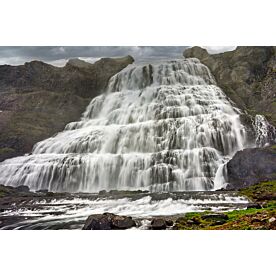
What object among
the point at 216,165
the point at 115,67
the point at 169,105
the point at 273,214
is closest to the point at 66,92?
the point at 115,67

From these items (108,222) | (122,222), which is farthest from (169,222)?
(108,222)

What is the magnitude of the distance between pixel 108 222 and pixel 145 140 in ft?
9.12

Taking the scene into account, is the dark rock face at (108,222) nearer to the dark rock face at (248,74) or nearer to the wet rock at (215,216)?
the wet rock at (215,216)

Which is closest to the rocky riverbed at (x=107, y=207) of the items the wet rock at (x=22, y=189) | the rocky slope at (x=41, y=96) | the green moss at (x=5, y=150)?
the wet rock at (x=22, y=189)

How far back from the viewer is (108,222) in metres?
7.51

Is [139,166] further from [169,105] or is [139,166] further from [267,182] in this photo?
[267,182]

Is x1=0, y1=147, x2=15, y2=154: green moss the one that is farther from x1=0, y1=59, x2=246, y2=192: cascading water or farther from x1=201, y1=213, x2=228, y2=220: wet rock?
x1=201, y1=213, x2=228, y2=220: wet rock

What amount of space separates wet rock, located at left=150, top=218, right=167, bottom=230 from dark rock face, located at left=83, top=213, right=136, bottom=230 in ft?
1.20

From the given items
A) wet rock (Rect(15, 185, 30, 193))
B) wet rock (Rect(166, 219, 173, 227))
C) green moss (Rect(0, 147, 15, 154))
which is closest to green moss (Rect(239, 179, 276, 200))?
wet rock (Rect(166, 219, 173, 227))

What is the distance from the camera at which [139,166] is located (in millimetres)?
9398

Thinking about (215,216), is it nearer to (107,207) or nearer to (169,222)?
(169,222)
